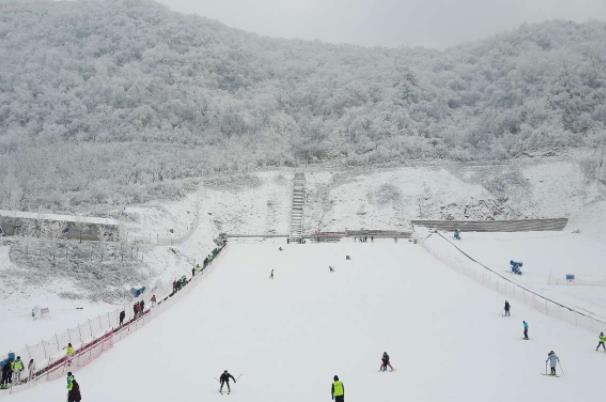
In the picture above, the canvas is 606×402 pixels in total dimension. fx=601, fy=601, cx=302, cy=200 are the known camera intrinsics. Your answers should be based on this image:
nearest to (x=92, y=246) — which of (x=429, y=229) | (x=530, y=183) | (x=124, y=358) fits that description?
(x=124, y=358)

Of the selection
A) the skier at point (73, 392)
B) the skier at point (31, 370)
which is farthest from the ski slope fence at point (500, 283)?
the skier at point (31, 370)

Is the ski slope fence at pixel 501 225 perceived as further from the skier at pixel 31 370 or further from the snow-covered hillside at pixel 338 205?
the skier at pixel 31 370

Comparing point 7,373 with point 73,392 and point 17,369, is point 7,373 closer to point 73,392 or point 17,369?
point 17,369

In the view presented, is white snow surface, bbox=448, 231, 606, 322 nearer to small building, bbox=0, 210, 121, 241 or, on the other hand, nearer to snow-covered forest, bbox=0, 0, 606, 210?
snow-covered forest, bbox=0, 0, 606, 210

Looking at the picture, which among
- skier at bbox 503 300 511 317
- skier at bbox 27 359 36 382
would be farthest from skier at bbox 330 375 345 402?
skier at bbox 503 300 511 317

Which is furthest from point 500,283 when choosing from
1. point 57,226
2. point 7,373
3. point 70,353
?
point 57,226

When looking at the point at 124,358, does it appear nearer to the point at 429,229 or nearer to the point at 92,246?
the point at 92,246
